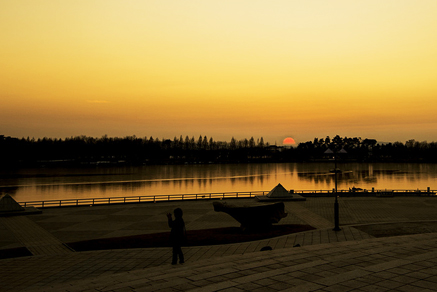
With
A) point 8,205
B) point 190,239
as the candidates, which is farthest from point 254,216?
point 8,205

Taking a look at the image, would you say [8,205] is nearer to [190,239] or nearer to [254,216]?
[190,239]

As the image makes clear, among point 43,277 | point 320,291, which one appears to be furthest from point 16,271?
point 320,291

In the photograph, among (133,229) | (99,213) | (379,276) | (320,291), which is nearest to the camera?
(320,291)

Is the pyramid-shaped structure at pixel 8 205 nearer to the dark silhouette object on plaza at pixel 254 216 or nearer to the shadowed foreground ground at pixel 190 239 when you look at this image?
the shadowed foreground ground at pixel 190 239

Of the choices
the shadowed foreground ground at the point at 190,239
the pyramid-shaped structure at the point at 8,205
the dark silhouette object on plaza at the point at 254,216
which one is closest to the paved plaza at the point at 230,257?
the shadowed foreground ground at the point at 190,239

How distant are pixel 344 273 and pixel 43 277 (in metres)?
11.4

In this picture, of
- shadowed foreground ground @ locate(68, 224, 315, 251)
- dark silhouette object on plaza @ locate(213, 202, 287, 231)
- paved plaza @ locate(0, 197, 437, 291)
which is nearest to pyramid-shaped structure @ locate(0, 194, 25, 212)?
paved plaza @ locate(0, 197, 437, 291)

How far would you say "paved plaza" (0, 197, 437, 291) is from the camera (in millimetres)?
9383

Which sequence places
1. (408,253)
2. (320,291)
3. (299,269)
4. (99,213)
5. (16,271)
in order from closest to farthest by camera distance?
(320,291), (299,269), (408,253), (16,271), (99,213)

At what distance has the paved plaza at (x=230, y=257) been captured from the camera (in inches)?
369

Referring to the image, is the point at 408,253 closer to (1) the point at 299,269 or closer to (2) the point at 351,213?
(1) the point at 299,269

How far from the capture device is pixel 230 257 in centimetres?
1366

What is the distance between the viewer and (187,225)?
27.4m

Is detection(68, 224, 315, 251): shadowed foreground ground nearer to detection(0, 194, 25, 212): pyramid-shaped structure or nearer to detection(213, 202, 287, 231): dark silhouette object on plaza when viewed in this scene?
detection(213, 202, 287, 231): dark silhouette object on plaza
